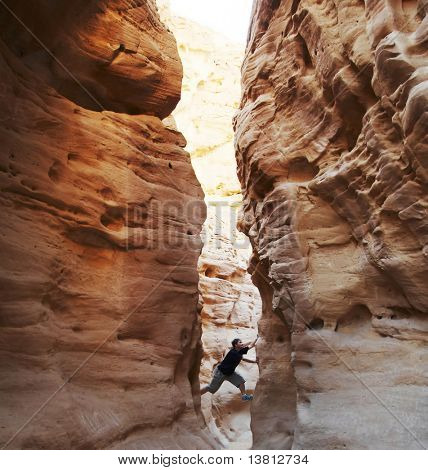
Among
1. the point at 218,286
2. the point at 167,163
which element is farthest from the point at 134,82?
the point at 218,286

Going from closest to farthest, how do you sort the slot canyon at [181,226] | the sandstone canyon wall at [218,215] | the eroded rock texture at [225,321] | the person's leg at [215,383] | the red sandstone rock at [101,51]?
the slot canyon at [181,226], the red sandstone rock at [101,51], the person's leg at [215,383], the eroded rock texture at [225,321], the sandstone canyon wall at [218,215]

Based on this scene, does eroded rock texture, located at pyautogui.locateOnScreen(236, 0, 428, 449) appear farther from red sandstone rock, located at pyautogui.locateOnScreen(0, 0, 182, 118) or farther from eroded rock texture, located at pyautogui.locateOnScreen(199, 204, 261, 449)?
eroded rock texture, located at pyautogui.locateOnScreen(199, 204, 261, 449)

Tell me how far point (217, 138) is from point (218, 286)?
16.5 metres

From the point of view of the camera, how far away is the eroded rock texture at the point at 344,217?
5676 mm

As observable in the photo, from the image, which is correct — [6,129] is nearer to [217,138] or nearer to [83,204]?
[83,204]

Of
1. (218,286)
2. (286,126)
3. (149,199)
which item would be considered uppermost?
(286,126)

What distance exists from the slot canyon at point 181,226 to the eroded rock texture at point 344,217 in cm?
3

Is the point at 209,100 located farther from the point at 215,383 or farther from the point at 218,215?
the point at 215,383

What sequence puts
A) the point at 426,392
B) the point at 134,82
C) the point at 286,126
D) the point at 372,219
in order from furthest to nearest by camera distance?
the point at 286,126 → the point at 134,82 → the point at 372,219 → the point at 426,392

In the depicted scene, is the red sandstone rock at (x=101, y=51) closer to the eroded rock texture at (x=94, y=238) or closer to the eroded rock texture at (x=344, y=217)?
the eroded rock texture at (x=94, y=238)

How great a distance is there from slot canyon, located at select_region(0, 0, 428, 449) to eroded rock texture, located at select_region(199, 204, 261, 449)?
6.17m

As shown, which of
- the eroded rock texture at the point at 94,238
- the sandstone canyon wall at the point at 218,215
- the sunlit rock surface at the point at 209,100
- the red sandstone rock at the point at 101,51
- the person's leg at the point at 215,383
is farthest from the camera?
the sunlit rock surface at the point at 209,100

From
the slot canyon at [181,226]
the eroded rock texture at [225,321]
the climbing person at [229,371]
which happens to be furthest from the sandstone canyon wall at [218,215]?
the slot canyon at [181,226]

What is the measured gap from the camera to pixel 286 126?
888 cm
